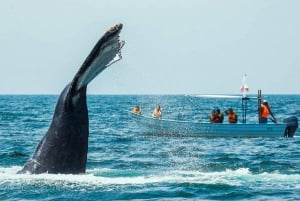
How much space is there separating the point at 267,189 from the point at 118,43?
474 cm

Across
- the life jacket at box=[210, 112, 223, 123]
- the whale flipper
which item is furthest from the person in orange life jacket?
the whale flipper

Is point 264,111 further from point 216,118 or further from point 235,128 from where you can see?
point 216,118

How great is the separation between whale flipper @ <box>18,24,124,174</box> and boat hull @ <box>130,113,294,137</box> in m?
23.5

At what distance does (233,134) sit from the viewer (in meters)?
35.1

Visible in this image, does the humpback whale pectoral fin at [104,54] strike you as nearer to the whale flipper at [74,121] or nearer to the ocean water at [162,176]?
the whale flipper at [74,121]

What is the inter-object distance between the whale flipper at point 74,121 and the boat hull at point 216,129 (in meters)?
23.5

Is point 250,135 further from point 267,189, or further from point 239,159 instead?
point 267,189

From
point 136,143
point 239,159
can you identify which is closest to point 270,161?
point 239,159

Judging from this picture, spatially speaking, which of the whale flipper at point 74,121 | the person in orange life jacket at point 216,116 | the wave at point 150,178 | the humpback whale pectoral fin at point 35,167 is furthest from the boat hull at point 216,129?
the whale flipper at point 74,121

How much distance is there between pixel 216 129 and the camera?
35281 millimetres

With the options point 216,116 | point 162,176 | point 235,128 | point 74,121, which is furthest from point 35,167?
point 216,116

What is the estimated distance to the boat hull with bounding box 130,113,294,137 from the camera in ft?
113

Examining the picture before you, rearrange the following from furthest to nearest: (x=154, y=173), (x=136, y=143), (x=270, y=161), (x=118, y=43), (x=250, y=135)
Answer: (x=250, y=135) < (x=136, y=143) < (x=270, y=161) < (x=154, y=173) < (x=118, y=43)

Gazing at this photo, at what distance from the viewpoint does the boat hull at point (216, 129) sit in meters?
34.6
